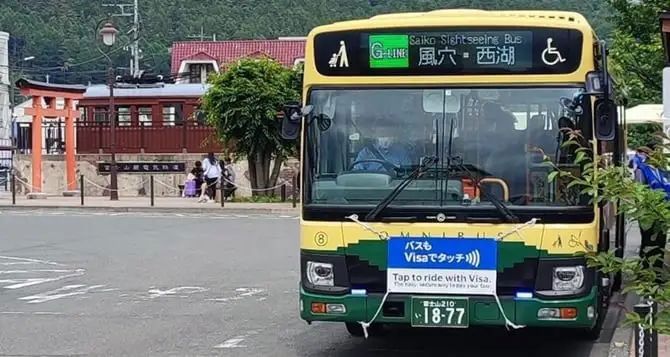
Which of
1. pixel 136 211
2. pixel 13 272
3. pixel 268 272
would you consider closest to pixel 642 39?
pixel 268 272

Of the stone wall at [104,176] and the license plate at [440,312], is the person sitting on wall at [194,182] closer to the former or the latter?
the stone wall at [104,176]

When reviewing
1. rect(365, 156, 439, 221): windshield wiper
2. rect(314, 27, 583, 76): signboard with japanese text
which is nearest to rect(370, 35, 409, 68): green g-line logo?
rect(314, 27, 583, 76): signboard with japanese text

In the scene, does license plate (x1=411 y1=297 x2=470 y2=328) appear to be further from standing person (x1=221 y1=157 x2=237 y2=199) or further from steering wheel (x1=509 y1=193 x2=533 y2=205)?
standing person (x1=221 y1=157 x2=237 y2=199)

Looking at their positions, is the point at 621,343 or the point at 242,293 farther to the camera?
the point at 242,293

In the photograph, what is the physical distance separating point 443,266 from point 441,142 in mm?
996

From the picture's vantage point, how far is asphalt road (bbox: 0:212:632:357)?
9.95 meters

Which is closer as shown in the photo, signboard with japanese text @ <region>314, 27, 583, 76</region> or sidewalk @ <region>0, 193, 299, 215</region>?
signboard with japanese text @ <region>314, 27, 583, 76</region>

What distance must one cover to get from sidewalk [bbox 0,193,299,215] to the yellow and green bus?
2080 centimetres

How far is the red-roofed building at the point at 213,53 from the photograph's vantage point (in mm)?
61094

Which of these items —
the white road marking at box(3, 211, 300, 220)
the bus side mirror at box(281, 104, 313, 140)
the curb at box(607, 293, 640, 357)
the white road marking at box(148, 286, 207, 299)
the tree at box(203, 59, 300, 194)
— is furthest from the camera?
the tree at box(203, 59, 300, 194)

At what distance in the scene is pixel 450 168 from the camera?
8359mm

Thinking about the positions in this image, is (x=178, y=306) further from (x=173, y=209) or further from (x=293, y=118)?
(x=173, y=209)

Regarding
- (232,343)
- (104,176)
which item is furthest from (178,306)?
(104,176)

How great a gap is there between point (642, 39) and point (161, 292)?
10.5m
